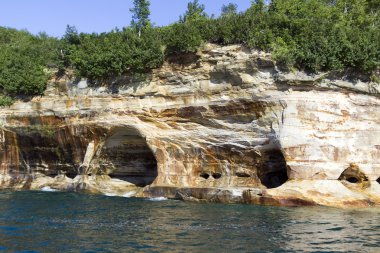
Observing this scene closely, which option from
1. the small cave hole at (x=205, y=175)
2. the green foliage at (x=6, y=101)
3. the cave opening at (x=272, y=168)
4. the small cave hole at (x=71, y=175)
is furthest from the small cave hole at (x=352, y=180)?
the green foliage at (x=6, y=101)

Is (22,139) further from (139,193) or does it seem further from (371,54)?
(371,54)

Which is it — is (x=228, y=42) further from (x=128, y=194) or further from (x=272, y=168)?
(x=128, y=194)

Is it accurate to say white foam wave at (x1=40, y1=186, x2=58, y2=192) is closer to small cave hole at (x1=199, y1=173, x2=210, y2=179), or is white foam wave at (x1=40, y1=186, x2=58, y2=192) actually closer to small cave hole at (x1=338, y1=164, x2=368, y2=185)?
small cave hole at (x1=199, y1=173, x2=210, y2=179)

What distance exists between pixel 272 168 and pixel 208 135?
10.8 ft

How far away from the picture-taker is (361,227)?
13.4 m

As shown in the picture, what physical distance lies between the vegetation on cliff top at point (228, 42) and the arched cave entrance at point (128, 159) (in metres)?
3.46

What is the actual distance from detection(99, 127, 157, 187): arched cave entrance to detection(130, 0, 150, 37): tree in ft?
20.6

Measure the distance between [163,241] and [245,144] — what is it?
9.68 m

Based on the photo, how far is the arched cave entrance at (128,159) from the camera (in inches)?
950

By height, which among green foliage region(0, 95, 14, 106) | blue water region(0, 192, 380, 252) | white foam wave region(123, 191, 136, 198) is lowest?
blue water region(0, 192, 380, 252)

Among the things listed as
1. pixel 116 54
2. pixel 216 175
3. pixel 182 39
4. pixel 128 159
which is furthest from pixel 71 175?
pixel 182 39

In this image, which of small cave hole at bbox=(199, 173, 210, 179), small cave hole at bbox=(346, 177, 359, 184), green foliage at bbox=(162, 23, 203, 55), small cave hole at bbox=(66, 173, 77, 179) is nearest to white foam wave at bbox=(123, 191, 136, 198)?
small cave hole at bbox=(199, 173, 210, 179)

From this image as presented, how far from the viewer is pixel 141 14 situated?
2684 cm

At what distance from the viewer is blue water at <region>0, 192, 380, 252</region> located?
36.8 feet
